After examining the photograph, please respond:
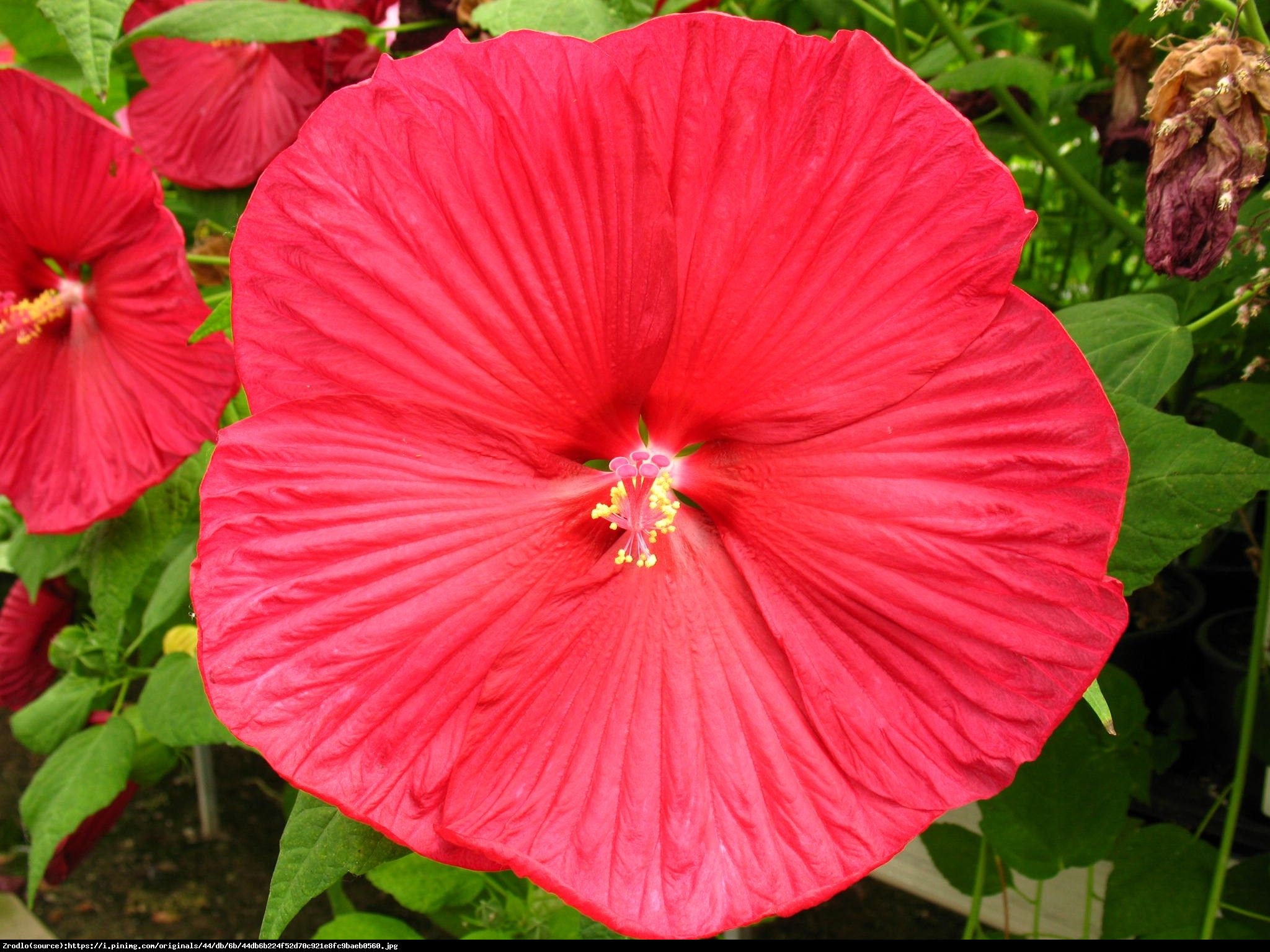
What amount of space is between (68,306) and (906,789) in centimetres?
65

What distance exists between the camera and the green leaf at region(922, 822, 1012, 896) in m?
0.95

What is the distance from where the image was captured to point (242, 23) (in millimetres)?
592

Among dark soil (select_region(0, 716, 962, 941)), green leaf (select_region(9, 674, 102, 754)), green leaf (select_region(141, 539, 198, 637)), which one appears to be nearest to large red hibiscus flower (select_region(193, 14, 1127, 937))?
green leaf (select_region(141, 539, 198, 637))

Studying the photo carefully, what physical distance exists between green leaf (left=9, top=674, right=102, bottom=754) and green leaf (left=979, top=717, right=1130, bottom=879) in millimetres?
836

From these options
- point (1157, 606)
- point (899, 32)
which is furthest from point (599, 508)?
point (1157, 606)

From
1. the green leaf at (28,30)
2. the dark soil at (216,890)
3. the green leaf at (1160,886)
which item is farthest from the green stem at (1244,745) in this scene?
the green leaf at (28,30)

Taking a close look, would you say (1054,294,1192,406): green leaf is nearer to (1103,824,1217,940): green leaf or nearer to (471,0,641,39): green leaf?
(471,0,641,39): green leaf

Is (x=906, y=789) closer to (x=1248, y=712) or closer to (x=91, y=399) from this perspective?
(x=1248, y=712)

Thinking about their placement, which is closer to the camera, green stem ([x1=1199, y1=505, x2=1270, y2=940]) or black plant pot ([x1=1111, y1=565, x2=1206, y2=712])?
green stem ([x1=1199, y1=505, x2=1270, y2=940])

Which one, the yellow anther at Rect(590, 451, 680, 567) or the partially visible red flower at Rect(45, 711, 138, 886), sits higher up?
the yellow anther at Rect(590, 451, 680, 567)

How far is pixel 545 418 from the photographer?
47 centimetres

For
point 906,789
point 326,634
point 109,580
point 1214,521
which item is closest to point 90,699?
point 109,580

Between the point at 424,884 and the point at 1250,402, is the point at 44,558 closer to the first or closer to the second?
the point at 424,884

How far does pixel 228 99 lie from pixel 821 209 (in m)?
0.58
